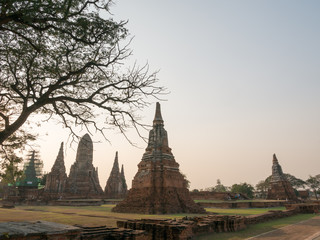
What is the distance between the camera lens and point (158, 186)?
2050 cm

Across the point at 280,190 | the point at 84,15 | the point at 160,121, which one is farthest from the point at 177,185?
the point at 280,190

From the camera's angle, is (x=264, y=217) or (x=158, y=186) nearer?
(x=264, y=217)

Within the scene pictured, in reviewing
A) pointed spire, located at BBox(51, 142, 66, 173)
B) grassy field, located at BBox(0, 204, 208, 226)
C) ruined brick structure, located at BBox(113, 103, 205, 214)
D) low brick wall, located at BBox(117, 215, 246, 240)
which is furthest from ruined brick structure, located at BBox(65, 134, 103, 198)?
low brick wall, located at BBox(117, 215, 246, 240)

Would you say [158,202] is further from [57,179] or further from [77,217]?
[57,179]

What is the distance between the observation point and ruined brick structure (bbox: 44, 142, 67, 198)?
4059cm

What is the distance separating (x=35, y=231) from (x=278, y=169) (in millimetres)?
43132

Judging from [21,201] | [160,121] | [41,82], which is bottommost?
[21,201]

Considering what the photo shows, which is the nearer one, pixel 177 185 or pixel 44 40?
pixel 44 40

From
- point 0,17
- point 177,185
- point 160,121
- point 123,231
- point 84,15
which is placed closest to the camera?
point 0,17

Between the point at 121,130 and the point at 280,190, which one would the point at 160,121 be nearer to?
the point at 121,130

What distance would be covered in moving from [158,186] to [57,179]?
28.7 metres

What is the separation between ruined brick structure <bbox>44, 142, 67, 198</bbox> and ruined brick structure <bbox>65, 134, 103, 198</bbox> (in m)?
1.89

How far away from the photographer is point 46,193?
131ft

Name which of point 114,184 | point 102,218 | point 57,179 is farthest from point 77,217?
point 114,184
